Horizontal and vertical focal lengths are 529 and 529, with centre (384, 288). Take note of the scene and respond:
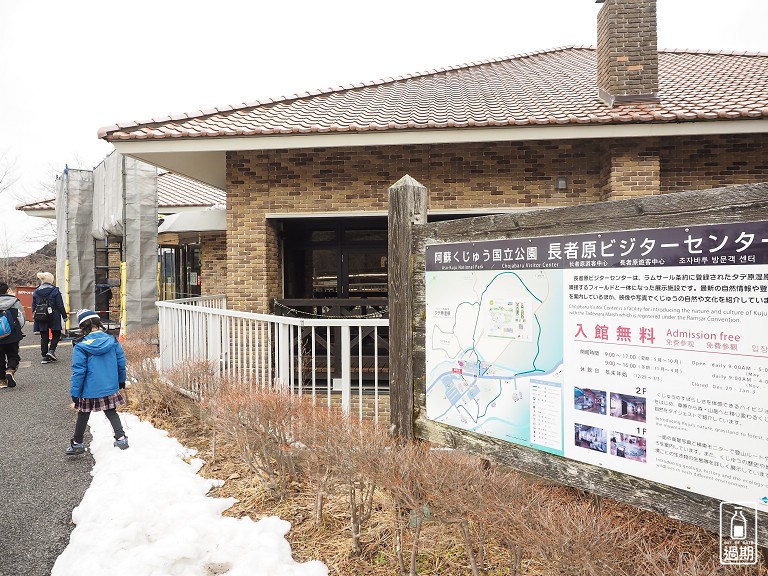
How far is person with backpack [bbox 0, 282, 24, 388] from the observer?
338 inches

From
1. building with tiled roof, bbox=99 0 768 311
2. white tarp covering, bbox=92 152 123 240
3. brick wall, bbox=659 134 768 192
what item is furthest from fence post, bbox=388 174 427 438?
white tarp covering, bbox=92 152 123 240

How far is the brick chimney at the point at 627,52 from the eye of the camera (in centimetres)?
863

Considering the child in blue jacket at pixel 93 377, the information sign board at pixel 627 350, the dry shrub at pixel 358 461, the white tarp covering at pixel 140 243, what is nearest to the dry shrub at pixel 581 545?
the information sign board at pixel 627 350

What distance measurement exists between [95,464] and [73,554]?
197 centimetres

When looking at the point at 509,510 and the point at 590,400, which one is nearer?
the point at 590,400

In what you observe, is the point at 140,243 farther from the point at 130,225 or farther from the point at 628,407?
the point at 628,407

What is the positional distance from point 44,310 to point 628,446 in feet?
37.4

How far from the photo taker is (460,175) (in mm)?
8367

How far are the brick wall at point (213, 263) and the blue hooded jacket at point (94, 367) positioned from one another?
10322 millimetres

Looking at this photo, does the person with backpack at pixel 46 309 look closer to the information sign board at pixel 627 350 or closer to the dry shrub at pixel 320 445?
the dry shrub at pixel 320 445

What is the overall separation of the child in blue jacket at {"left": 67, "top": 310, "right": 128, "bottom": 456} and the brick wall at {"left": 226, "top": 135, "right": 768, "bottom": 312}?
322 cm

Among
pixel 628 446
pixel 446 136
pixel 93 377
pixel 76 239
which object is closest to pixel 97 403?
pixel 93 377

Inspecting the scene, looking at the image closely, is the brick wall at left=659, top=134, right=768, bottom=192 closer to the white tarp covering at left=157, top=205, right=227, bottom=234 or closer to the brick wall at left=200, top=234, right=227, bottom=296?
the white tarp covering at left=157, top=205, right=227, bottom=234

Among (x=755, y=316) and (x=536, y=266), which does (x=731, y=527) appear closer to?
(x=755, y=316)
